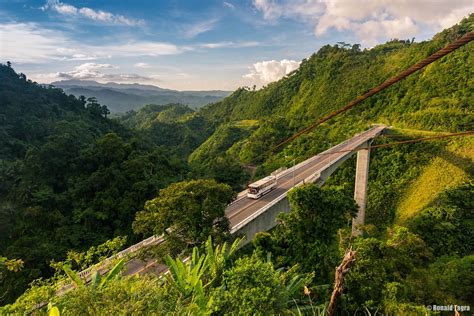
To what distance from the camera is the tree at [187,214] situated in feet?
41.7

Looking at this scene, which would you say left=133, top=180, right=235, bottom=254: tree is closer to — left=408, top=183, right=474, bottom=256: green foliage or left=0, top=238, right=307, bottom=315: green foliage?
left=0, top=238, right=307, bottom=315: green foliage

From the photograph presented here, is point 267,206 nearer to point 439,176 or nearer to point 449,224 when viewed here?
point 449,224

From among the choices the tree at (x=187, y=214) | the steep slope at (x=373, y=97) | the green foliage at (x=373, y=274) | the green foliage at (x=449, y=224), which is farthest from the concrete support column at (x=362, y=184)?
the tree at (x=187, y=214)

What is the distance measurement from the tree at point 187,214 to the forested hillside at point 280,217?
0.07 m

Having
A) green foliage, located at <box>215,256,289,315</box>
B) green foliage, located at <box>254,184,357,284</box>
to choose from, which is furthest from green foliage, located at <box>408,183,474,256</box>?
green foliage, located at <box>215,256,289,315</box>

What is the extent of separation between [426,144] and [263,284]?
37.8m

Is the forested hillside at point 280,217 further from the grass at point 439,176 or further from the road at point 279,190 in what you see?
the road at point 279,190

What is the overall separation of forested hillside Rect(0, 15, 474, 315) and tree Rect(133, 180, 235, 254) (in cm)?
7

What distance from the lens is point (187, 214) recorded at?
12570mm

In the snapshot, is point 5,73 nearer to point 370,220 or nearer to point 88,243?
point 88,243

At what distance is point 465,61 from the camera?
45281 millimetres

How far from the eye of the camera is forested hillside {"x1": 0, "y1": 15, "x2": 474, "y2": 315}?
9328 millimetres

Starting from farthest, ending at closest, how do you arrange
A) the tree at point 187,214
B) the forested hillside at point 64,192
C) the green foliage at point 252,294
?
1. the forested hillside at point 64,192
2. the tree at point 187,214
3. the green foliage at point 252,294

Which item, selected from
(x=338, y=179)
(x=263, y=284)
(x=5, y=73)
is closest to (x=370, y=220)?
(x=338, y=179)
